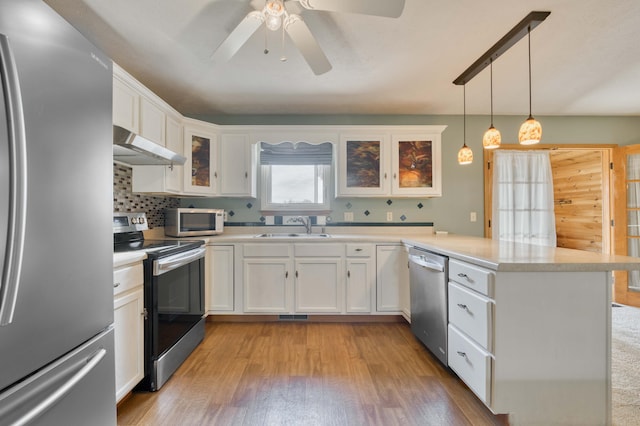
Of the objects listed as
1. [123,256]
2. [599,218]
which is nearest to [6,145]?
[123,256]

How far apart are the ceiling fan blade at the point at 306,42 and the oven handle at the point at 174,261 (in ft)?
5.17

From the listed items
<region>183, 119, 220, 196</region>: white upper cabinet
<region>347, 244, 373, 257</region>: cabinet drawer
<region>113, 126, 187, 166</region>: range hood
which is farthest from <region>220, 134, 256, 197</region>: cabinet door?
<region>347, 244, 373, 257</region>: cabinet drawer

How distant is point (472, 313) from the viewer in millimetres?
1638

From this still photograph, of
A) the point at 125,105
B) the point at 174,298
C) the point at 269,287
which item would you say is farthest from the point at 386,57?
the point at 174,298

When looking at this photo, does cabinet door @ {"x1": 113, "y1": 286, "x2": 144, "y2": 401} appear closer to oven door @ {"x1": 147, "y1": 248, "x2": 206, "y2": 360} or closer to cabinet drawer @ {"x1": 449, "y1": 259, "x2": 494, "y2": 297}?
oven door @ {"x1": 147, "y1": 248, "x2": 206, "y2": 360}

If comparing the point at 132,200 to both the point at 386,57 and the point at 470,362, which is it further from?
the point at 470,362

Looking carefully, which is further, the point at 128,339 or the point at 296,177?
the point at 296,177

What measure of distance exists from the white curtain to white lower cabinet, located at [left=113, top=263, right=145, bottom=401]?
3.65 metres

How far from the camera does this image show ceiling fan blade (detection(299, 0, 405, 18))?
1.36 m

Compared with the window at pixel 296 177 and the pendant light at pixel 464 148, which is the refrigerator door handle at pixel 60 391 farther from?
the pendant light at pixel 464 148

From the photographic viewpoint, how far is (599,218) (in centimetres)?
373

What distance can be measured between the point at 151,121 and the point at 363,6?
1910mm

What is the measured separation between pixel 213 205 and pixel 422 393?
2.81 metres

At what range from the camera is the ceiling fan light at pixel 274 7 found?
1.42 metres
